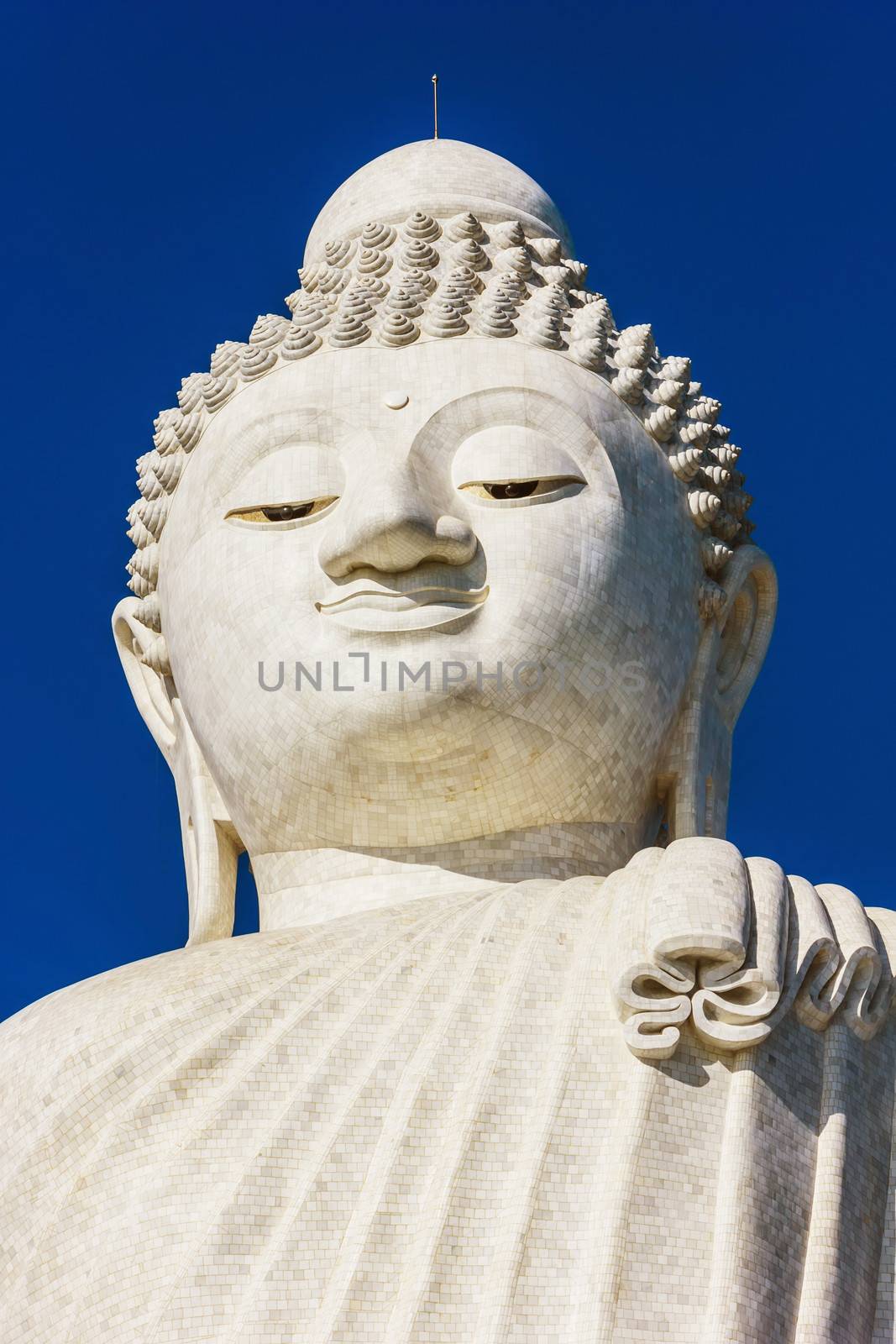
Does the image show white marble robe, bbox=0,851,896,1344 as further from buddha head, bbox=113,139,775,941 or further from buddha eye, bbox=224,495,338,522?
buddha eye, bbox=224,495,338,522

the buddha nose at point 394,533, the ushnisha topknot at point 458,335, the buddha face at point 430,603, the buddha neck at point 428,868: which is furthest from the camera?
the ushnisha topknot at point 458,335

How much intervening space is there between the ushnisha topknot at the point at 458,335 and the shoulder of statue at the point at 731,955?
2.26 meters

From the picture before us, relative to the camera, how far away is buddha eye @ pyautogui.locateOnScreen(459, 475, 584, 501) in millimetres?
10023

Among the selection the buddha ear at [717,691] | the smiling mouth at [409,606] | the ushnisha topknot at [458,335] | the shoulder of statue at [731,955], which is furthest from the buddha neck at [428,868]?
the ushnisha topknot at [458,335]

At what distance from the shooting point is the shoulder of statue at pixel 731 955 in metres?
8.42

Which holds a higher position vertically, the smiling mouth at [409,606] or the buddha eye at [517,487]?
the buddha eye at [517,487]

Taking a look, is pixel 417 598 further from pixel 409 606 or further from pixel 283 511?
pixel 283 511

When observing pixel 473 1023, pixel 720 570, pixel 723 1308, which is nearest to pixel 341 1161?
pixel 473 1023

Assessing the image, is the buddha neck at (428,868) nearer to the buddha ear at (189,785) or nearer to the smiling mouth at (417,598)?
the buddha ear at (189,785)

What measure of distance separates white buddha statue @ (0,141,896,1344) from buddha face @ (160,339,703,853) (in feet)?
0.06

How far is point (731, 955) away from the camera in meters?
8.38

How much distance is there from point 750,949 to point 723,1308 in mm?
1225

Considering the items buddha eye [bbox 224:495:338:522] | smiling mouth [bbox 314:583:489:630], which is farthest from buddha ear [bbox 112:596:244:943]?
smiling mouth [bbox 314:583:489:630]

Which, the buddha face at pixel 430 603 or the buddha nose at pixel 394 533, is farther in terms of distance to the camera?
the buddha face at pixel 430 603
